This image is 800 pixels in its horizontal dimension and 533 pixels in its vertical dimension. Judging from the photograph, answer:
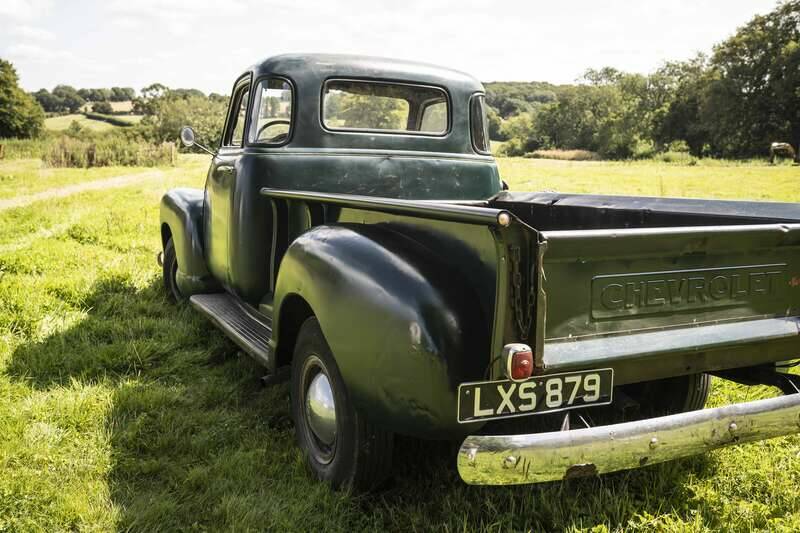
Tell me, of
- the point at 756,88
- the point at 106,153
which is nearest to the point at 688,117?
the point at 756,88

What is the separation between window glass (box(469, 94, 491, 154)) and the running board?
187 centimetres

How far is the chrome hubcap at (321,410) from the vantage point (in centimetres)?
248

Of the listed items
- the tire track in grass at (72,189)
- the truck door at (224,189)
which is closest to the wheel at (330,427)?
the truck door at (224,189)

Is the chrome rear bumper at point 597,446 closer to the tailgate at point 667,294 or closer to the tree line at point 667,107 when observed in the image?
the tailgate at point 667,294

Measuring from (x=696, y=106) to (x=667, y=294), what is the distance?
56.3m

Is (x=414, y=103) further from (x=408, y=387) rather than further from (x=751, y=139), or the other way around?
(x=751, y=139)

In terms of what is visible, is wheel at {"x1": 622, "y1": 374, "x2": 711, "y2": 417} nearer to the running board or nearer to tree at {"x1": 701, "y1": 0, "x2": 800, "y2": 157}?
the running board

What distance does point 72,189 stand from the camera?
1434cm

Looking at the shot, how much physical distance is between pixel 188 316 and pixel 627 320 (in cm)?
355

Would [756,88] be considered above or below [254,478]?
above

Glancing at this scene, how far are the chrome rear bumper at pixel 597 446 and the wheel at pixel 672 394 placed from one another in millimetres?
979

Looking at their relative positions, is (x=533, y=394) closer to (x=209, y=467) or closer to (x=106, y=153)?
(x=209, y=467)

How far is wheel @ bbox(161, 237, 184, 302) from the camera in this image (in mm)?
5256

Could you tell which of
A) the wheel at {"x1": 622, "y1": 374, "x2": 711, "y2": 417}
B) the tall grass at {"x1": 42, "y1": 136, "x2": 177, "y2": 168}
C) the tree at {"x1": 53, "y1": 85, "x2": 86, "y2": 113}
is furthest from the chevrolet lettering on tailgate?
the tree at {"x1": 53, "y1": 85, "x2": 86, "y2": 113}
